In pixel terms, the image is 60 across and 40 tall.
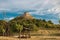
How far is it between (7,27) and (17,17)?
50.5 m

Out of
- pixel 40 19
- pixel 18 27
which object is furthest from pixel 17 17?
pixel 18 27

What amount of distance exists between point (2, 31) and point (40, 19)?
146 feet

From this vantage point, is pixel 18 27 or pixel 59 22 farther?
pixel 59 22

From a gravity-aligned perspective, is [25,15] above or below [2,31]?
above

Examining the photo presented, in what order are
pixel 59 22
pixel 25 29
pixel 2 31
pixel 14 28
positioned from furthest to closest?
pixel 59 22
pixel 25 29
pixel 14 28
pixel 2 31

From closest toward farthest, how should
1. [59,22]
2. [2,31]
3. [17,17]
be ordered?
[2,31] → [59,22] → [17,17]

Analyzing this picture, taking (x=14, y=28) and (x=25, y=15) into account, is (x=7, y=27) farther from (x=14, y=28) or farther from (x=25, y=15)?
(x=25, y=15)

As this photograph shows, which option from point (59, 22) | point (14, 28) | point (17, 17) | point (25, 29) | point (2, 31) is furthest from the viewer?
point (17, 17)

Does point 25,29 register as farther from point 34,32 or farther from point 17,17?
point 17,17

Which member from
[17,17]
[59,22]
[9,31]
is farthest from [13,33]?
[17,17]

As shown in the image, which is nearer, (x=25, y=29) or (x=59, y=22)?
(x=25, y=29)

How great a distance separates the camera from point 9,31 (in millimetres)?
65125

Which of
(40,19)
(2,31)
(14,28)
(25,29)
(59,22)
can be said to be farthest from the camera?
(40,19)

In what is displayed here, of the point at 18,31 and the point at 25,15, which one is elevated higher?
the point at 25,15
